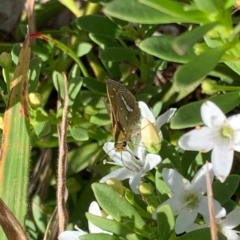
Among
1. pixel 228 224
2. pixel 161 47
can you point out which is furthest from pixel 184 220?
pixel 161 47

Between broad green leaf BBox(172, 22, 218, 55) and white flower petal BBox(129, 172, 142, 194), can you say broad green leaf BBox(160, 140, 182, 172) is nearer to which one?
white flower petal BBox(129, 172, 142, 194)

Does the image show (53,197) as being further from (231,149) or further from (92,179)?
(231,149)

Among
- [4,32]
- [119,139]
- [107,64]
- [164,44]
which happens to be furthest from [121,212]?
[4,32]

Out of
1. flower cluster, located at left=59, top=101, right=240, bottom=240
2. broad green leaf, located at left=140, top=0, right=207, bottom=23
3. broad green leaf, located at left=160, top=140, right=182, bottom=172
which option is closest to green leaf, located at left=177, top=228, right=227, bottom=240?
flower cluster, located at left=59, top=101, right=240, bottom=240

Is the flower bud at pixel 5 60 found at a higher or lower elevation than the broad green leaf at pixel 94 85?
higher

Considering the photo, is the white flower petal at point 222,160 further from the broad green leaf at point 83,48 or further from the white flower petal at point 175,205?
the broad green leaf at point 83,48

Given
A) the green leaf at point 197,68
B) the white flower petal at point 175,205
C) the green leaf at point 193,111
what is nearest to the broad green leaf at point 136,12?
the green leaf at point 197,68
